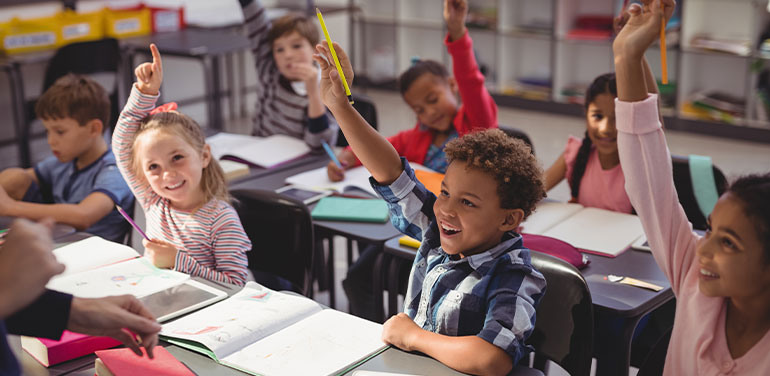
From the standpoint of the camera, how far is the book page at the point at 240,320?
1.50m

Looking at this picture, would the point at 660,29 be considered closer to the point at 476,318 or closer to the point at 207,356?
the point at 476,318

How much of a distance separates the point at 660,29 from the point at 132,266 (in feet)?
3.98

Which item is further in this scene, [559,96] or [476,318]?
[559,96]

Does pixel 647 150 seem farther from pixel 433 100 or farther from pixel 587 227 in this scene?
pixel 433 100

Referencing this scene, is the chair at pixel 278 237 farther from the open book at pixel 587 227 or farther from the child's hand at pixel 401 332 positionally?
the child's hand at pixel 401 332

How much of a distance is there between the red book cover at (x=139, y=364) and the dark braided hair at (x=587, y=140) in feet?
4.91

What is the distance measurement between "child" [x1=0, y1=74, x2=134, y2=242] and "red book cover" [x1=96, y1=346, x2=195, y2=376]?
1.06m

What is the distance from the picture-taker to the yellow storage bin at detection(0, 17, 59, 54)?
14.6 ft

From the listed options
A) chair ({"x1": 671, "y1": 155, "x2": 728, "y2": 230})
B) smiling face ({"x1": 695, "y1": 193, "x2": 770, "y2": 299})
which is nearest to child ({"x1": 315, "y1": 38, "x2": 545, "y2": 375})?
smiling face ({"x1": 695, "y1": 193, "x2": 770, "y2": 299})

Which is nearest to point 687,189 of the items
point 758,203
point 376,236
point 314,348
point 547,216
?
point 547,216

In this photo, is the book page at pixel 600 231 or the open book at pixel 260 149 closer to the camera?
the book page at pixel 600 231

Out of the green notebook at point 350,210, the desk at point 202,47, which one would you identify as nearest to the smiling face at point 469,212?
the green notebook at point 350,210

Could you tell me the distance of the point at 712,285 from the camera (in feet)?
4.50

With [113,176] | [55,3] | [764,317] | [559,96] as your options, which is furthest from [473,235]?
[559,96]
